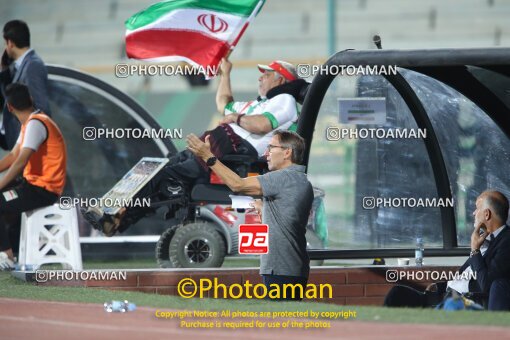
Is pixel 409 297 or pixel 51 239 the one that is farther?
pixel 51 239

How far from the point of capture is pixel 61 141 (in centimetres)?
1394

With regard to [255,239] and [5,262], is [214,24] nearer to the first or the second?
[5,262]

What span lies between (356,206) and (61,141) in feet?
10.1

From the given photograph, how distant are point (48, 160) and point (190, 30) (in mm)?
1949

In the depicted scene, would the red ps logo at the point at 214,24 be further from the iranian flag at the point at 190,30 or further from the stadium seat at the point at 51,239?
the stadium seat at the point at 51,239

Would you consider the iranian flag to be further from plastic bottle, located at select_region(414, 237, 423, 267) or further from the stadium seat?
plastic bottle, located at select_region(414, 237, 423, 267)

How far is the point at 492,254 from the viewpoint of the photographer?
34.0 ft

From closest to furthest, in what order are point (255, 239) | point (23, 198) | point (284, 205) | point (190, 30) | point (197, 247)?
point (284, 205) → point (255, 239) → point (23, 198) → point (190, 30) → point (197, 247)

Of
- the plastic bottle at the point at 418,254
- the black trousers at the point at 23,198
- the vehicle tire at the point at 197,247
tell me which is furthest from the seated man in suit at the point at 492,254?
the black trousers at the point at 23,198

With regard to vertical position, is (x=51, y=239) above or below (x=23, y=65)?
below

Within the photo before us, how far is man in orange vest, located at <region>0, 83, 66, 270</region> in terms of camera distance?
1355 cm

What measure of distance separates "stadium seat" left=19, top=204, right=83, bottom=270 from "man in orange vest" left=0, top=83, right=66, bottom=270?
13 cm

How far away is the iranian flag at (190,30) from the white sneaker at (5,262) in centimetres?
255

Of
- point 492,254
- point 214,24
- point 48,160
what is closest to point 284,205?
point 492,254
